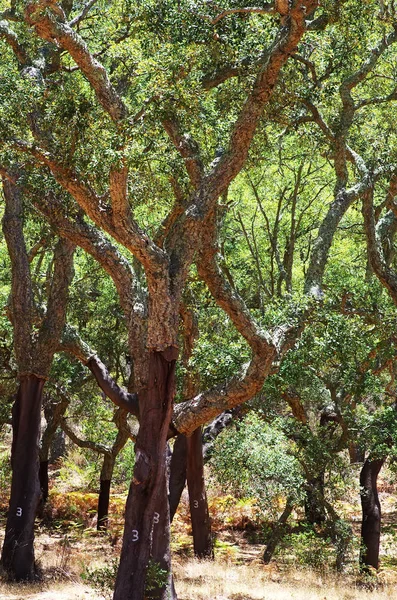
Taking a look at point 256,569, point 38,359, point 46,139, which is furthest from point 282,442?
point 46,139

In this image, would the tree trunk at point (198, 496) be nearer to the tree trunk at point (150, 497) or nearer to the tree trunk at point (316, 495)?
the tree trunk at point (316, 495)

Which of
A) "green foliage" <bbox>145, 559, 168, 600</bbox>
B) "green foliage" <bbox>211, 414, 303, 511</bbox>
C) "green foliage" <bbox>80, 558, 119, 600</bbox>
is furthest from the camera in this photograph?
"green foliage" <bbox>211, 414, 303, 511</bbox>

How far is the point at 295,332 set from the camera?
1114 centimetres

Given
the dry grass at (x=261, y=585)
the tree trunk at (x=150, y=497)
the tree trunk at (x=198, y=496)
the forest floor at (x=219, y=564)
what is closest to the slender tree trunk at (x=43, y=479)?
the forest floor at (x=219, y=564)

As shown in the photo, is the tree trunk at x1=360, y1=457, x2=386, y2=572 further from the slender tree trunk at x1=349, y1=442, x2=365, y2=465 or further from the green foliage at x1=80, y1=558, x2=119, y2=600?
the green foliage at x1=80, y1=558, x2=119, y2=600

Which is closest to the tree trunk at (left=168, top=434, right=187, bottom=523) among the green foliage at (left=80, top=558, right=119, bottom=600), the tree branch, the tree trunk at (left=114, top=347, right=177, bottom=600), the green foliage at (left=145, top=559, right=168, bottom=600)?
the green foliage at (left=80, top=558, right=119, bottom=600)

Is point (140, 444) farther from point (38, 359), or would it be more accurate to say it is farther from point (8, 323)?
point (8, 323)

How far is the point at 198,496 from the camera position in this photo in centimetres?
1455

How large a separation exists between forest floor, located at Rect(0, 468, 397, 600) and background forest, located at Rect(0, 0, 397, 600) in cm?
10

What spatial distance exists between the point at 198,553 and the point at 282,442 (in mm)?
3384

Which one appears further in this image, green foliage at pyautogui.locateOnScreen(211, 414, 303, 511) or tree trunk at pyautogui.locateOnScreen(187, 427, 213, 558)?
tree trunk at pyautogui.locateOnScreen(187, 427, 213, 558)

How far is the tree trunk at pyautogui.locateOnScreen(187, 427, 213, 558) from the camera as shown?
1406 centimetres

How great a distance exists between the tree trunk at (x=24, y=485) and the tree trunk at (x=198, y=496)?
3120 mm

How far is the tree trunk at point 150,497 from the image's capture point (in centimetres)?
850
